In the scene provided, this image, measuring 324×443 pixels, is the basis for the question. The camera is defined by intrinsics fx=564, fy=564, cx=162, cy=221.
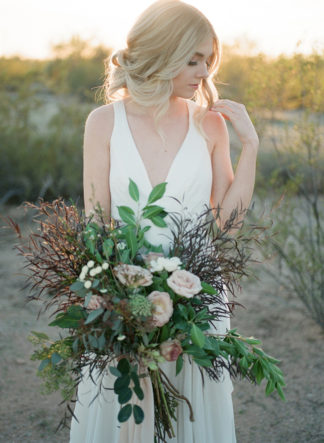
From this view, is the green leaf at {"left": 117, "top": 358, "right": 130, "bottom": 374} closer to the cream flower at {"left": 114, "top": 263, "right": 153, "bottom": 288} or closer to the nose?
the cream flower at {"left": 114, "top": 263, "right": 153, "bottom": 288}

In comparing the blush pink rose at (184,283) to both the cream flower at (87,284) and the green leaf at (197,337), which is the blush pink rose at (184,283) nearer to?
the green leaf at (197,337)

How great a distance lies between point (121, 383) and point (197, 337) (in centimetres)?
29

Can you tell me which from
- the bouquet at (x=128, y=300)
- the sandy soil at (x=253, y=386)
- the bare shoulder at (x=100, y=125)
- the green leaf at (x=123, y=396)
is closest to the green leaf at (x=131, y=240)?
the bouquet at (x=128, y=300)

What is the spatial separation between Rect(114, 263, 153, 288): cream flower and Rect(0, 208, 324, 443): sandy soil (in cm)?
99

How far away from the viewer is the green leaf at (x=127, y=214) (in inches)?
82.1

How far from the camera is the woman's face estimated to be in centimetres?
230

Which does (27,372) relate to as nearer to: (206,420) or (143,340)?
(206,420)

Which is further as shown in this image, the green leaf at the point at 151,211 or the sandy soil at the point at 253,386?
the sandy soil at the point at 253,386

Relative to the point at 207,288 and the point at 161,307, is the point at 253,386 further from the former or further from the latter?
the point at 161,307

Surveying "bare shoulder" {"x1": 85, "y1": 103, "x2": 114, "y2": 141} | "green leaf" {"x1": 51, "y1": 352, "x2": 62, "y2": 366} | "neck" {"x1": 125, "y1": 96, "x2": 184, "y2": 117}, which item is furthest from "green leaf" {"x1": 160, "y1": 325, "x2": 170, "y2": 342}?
"neck" {"x1": 125, "y1": 96, "x2": 184, "y2": 117}

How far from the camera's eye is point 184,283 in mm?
1805

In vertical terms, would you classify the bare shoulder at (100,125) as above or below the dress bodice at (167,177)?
above

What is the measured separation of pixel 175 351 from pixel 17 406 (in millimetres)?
2311

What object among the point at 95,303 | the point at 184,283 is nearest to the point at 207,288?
the point at 184,283
